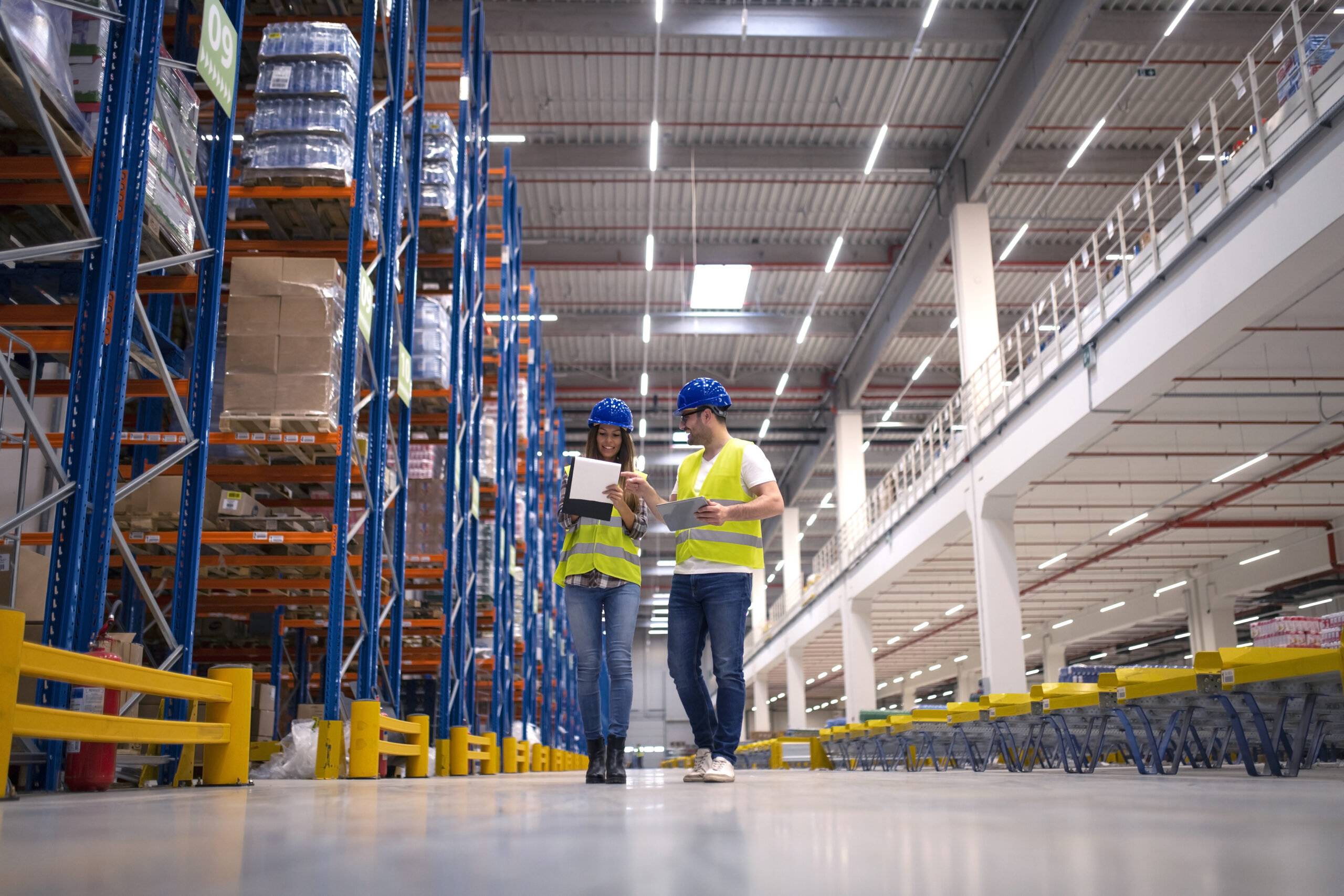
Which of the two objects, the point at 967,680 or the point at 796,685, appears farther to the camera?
the point at 967,680

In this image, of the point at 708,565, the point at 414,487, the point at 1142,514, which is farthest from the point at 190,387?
the point at 1142,514

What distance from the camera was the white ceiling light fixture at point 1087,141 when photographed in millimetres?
18312

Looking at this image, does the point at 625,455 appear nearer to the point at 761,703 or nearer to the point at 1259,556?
the point at 1259,556

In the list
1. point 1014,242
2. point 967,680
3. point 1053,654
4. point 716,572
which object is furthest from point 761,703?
point 716,572

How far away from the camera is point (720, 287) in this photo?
23812mm

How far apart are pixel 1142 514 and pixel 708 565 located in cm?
1708

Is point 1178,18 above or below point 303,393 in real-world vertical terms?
above

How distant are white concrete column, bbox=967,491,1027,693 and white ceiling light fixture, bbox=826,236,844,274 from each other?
6.94 meters

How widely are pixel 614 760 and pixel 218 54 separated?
14.1 ft

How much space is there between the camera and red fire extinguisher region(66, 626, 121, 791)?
13.7ft

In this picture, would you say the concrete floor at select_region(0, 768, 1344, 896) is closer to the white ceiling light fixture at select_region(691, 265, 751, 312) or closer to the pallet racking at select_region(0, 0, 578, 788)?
the pallet racking at select_region(0, 0, 578, 788)

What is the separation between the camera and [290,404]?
21.4 ft

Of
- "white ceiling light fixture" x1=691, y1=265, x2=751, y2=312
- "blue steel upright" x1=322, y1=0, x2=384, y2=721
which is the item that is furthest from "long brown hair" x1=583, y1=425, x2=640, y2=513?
"white ceiling light fixture" x1=691, y1=265, x2=751, y2=312

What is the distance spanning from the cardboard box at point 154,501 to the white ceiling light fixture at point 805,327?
62.5 ft
